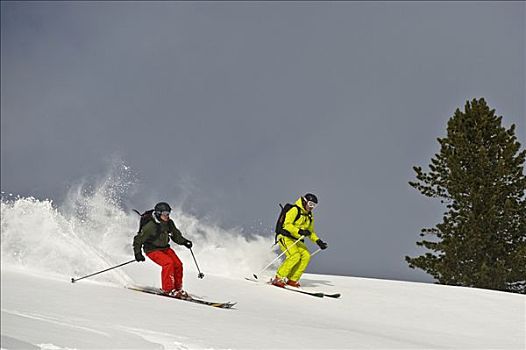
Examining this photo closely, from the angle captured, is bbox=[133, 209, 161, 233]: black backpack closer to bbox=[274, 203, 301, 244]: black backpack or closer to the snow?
the snow

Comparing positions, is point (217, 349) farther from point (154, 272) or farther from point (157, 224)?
point (154, 272)

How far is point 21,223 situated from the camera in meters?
10.5

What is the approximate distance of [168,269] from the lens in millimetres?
10453

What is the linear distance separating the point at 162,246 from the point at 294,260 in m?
3.58

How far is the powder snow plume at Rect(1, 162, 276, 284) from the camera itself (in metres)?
10.5

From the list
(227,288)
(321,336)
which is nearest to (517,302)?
(227,288)

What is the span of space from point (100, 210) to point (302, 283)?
5035mm

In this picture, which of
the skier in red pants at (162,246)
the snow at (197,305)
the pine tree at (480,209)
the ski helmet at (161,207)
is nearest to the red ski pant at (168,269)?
the skier in red pants at (162,246)

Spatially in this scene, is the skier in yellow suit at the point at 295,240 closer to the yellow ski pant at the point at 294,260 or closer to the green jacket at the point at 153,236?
the yellow ski pant at the point at 294,260

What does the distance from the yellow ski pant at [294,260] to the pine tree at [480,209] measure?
50.3ft

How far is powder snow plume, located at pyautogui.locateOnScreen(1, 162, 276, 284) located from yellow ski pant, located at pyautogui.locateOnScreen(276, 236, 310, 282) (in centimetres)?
194

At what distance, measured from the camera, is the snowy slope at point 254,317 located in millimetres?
6100

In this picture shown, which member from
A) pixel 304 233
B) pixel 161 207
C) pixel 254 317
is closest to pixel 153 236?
pixel 161 207

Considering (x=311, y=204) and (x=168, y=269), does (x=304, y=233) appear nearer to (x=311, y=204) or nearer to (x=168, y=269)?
(x=311, y=204)
